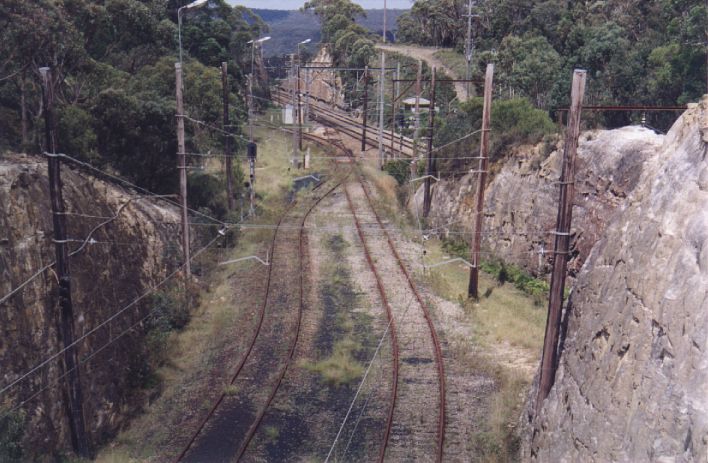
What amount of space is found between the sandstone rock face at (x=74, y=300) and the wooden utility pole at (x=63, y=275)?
760 millimetres

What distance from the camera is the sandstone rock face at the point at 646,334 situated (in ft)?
24.4

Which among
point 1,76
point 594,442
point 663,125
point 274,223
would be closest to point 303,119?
point 274,223

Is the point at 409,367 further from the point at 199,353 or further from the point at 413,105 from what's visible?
the point at 413,105

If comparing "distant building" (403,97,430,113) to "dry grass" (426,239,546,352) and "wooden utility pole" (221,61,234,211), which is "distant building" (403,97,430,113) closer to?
"wooden utility pole" (221,61,234,211)

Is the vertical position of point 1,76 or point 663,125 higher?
point 1,76

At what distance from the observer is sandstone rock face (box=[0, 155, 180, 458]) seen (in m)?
14.4

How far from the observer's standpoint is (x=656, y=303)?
863 cm

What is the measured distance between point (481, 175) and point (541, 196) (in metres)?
3.71

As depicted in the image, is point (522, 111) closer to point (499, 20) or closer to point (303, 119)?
point (303, 119)

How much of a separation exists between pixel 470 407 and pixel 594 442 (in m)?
5.91

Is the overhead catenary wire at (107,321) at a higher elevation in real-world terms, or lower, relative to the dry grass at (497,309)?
higher

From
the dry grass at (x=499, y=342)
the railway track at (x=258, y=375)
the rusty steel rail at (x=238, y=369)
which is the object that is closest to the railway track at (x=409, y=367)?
the dry grass at (x=499, y=342)

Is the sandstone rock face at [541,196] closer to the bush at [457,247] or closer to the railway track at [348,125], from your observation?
the bush at [457,247]

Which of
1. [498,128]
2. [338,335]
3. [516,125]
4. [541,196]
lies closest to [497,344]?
[338,335]
